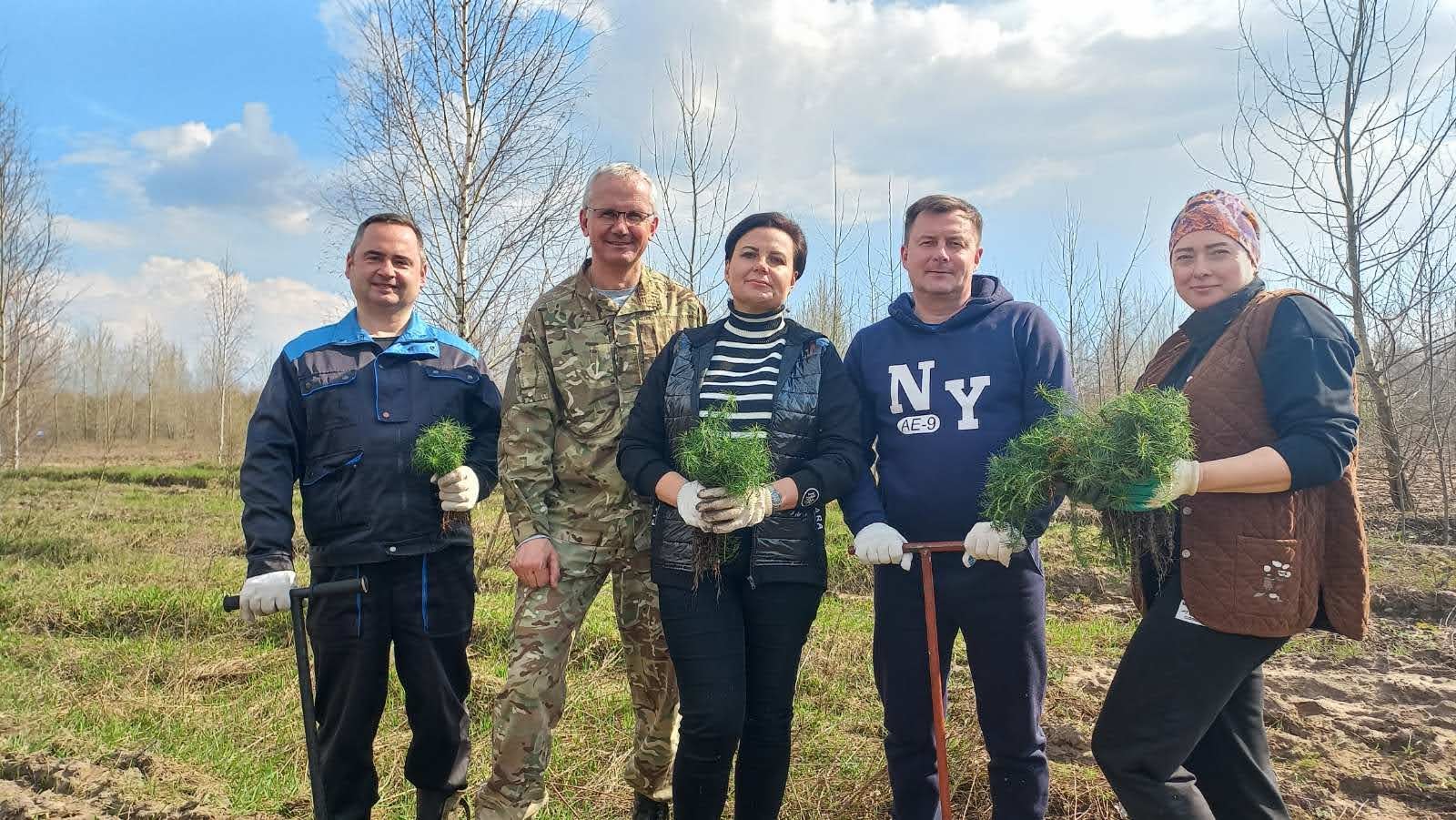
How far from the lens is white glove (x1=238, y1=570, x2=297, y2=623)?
2.63 metres

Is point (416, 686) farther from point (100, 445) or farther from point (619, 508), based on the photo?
point (100, 445)

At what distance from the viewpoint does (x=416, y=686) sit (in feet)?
9.57

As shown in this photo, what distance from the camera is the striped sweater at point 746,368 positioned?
270cm

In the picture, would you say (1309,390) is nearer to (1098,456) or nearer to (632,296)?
(1098,456)

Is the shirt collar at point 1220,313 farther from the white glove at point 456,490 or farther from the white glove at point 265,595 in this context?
the white glove at point 265,595

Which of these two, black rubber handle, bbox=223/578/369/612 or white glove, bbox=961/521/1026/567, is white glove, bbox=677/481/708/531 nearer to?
white glove, bbox=961/521/1026/567

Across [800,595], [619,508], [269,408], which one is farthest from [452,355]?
[800,595]

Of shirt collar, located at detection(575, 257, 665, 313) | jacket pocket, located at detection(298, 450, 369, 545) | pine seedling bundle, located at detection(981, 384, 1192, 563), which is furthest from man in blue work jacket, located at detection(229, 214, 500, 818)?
pine seedling bundle, located at detection(981, 384, 1192, 563)

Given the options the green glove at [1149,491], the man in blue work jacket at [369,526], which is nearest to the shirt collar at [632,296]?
the man in blue work jacket at [369,526]

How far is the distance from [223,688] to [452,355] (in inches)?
142

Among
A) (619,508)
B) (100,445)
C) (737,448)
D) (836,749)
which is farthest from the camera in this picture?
(100,445)

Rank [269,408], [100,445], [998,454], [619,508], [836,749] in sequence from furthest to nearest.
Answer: [100,445] < [836,749] < [619,508] < [269,408] < [998,454]

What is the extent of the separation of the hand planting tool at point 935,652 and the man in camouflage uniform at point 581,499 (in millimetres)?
1097

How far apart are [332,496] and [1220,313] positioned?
9.95 feet
